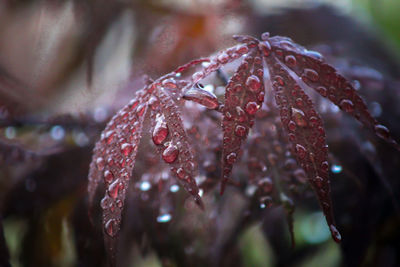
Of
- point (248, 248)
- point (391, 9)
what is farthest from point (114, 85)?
point (391, 9)

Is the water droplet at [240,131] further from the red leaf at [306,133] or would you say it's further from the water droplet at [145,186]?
the water droplet at [145,186]

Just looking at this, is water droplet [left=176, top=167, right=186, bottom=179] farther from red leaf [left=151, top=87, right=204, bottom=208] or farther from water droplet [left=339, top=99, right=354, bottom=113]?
water droplet [left=339, top=99, right=354, bottom=113]

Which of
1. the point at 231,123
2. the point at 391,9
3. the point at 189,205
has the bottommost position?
the point at 189,205

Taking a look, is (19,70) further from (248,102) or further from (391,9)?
(391,9)

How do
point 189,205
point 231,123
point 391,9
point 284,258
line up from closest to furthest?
1. point 231,123
2. point 189,205
3. point 284,258
4. point 391,9

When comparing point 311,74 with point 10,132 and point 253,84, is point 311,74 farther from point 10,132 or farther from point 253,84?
point 10,132

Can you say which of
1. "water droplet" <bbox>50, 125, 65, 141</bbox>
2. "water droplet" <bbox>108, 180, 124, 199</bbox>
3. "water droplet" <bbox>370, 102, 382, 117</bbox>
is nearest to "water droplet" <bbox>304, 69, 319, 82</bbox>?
"water droplet" <bbox>108, 180, 124, 199</bbox>
